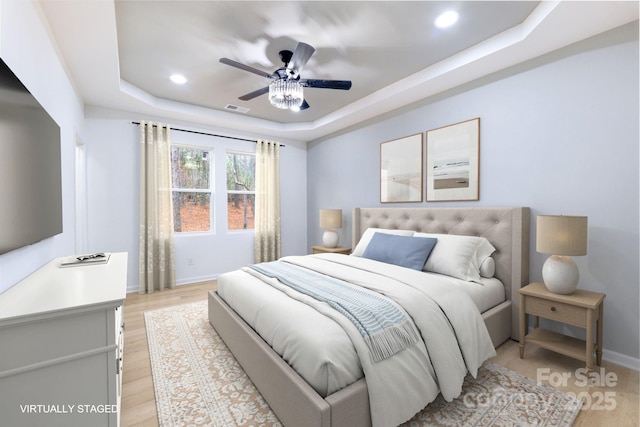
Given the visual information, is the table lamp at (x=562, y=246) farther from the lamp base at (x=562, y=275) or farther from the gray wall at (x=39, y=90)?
the gray wall at (x=39, y=90)

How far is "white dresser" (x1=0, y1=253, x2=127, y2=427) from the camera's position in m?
1.05

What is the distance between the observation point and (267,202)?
4.85 m

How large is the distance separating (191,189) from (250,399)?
3386 mm

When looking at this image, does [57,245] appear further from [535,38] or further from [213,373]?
[535,38]

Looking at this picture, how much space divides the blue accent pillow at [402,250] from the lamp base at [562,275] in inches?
34.7

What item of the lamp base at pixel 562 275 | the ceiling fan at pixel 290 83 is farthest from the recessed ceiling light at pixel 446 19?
the lamp base at pixel 562 275

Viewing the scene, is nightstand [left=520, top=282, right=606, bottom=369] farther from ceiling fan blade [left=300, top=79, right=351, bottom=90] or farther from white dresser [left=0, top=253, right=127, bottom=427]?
white dresser [left=0, top=253, right=127, bottom=427]

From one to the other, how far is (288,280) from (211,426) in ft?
3.18

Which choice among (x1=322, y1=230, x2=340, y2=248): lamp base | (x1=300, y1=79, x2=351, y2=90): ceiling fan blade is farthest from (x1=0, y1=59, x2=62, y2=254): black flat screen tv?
(x1=322, y1=230, x2=340, y2=248): lamp base

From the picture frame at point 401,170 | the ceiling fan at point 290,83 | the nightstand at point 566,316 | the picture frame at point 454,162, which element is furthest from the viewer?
the picture frame at point 401,170

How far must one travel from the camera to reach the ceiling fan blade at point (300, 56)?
6.82 ft

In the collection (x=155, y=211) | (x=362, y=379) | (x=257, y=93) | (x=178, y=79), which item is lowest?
(x=362, y=379)

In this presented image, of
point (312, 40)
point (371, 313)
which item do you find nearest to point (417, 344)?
point (371, 313)

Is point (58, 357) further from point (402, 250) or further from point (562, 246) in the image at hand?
point (562, 246)
